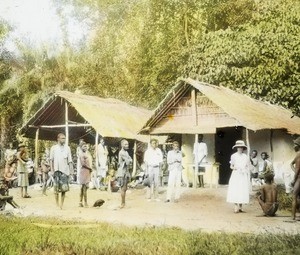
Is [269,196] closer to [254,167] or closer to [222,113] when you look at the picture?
[254,167]

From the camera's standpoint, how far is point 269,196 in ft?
31.1

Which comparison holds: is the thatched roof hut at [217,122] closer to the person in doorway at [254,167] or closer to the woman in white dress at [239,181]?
the person in doorway at [254,167]

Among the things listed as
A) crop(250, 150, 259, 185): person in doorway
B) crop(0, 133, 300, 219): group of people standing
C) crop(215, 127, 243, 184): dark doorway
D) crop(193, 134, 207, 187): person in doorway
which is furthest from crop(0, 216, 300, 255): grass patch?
crop(215, 127, 243, 184): dark doorway

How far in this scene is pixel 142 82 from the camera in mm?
24406

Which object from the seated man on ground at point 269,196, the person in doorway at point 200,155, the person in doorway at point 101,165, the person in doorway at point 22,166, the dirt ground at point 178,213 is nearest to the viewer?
the dirt ground at point 178,213

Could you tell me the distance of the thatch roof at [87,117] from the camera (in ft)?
54.6

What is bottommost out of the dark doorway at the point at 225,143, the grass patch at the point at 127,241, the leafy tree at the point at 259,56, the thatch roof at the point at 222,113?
the grass patch at the point at 127,241

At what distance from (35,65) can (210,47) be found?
8.47m

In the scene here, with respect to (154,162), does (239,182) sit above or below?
below

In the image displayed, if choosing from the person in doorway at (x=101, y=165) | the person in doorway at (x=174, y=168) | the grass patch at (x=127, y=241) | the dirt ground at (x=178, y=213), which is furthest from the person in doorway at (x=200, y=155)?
the grass patch at (x=127, y=241)

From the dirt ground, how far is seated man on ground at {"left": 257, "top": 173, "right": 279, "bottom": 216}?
0.66 ft

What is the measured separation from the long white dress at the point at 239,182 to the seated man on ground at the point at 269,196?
77 cm

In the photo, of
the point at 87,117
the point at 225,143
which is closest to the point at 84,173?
the point at 87,117

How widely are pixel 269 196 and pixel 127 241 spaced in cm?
454
